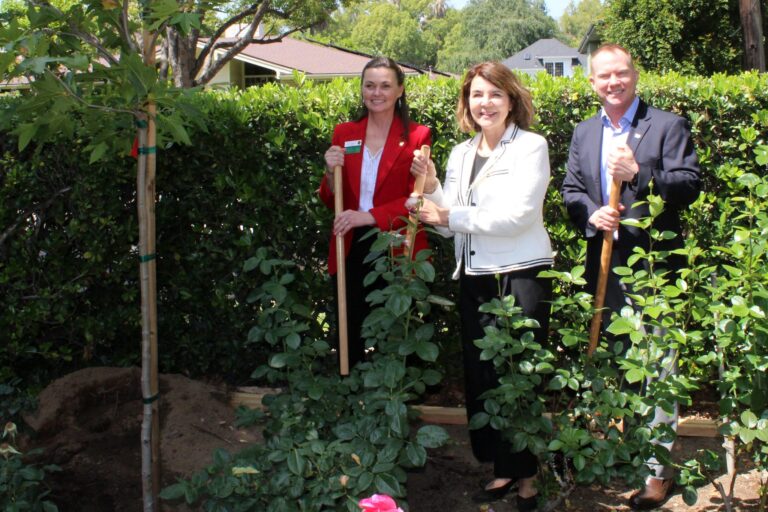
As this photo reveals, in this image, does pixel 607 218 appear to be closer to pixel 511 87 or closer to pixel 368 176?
pixel 511 87

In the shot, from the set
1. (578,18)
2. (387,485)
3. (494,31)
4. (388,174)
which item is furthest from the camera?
(578,18)

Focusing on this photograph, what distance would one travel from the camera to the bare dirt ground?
378 cm

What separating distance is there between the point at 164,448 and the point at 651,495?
8.17ft

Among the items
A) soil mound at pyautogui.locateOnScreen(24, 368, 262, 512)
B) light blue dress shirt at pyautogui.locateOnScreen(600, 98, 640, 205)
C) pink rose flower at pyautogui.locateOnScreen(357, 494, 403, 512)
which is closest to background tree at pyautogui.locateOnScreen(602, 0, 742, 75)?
light blue dress shirt at pyautogui.locateOnScreen(600, 98, 640, 205)

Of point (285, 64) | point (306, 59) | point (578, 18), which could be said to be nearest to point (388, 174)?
point (285, 64)

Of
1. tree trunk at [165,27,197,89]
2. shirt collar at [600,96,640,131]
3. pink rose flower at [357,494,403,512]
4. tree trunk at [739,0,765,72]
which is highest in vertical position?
tree trunk at [165,27,197,89]

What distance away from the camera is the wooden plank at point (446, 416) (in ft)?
14.7

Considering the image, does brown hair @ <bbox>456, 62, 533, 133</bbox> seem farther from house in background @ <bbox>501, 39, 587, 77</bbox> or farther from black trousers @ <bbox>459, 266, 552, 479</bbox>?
house in background @ <bbox>501, 39, 587, 77</bbox>

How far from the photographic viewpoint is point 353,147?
3.95 metres

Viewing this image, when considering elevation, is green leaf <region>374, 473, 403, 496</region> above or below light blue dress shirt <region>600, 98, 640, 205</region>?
below

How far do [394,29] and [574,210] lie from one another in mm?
102714

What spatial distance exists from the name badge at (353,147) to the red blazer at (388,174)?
0.05 ft

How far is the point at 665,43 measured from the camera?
15016 millimetres

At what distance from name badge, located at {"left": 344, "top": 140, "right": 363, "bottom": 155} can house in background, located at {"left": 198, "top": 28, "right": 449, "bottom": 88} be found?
2507cm
